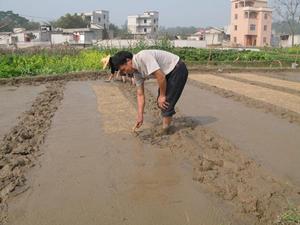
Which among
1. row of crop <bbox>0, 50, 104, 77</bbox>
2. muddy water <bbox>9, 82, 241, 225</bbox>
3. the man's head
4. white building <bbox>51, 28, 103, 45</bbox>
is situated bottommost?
muddy water <bbox>9, 82, 241, 225</bbox>

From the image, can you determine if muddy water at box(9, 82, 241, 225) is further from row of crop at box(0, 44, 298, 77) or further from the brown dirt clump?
row of crop at box(0, 44, 298, 77)

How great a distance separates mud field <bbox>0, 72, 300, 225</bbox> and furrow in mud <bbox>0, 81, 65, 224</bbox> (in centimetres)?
1

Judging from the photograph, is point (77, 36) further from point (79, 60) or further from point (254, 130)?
point (254, 130)

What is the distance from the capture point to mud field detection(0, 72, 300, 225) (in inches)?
126

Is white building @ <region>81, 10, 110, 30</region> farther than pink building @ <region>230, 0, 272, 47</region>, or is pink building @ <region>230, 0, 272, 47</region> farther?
white building @ <region>81, 10, 110, 30</region>

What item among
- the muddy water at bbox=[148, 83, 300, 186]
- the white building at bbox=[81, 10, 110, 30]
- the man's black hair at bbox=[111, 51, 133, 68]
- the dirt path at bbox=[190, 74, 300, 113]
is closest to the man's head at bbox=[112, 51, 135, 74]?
the man's black hair at bbox=[111, 51, 133, 68]

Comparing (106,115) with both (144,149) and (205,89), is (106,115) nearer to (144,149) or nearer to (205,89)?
(144,149)

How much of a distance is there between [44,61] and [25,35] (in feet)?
110

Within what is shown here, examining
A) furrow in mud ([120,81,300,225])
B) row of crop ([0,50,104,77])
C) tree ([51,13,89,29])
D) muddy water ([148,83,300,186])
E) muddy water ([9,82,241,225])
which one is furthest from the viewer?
tree ([51,13,89,29])

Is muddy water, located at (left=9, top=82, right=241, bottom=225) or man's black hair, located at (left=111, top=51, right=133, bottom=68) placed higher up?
man's black hair, located at (left=111, top=51, right=133, bottom=68)

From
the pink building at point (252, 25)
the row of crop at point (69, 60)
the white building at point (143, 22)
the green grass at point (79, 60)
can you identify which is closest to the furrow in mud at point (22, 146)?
the row of crop at point (69, 60)

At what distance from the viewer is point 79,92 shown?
10.4 m

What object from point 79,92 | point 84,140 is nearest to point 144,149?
point 84,140

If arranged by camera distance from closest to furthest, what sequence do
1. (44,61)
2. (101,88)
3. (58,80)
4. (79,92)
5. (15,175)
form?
(15,175), (79,92), (101,88), (58,80), (44,61)
